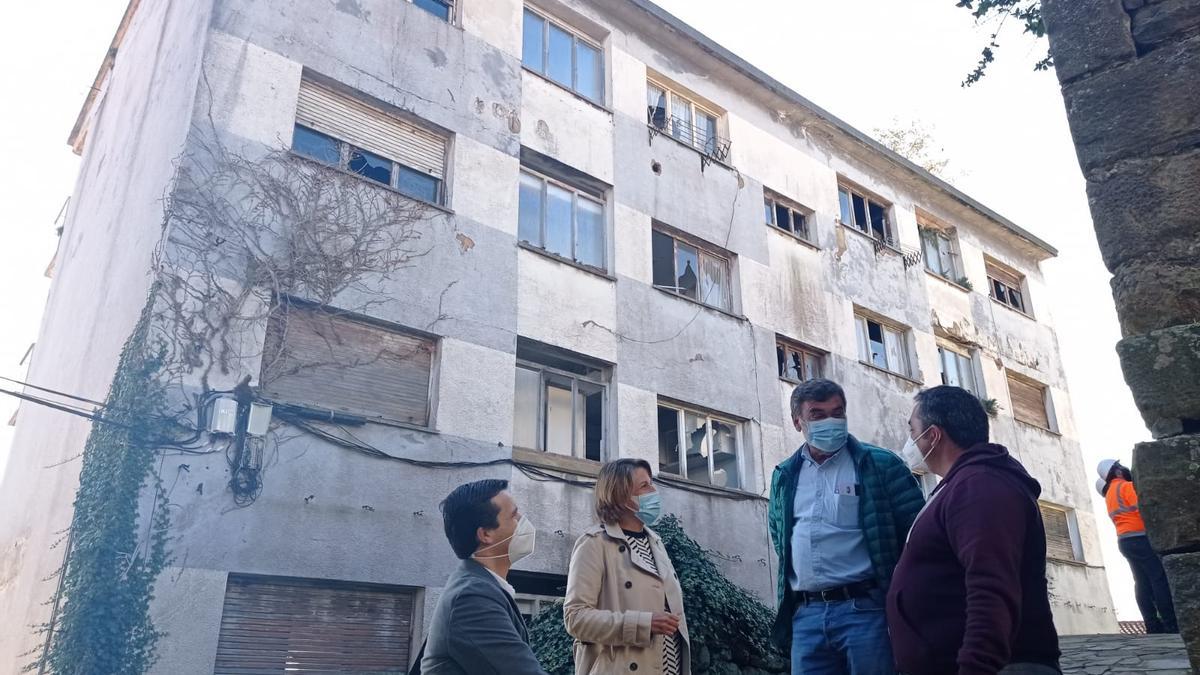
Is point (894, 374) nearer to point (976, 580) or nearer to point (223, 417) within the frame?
point (223, 417)

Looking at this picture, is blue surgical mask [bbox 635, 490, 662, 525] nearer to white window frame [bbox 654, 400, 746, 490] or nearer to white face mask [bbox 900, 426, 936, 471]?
white face mask [bbox 900, 426, 936, 471]

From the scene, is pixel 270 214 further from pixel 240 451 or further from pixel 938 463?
pixel 938 463

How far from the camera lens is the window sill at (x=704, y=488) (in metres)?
12.0

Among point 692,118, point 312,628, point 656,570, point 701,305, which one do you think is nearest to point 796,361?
point 701,305

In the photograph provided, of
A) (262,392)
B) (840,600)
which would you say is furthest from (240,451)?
(840,600)

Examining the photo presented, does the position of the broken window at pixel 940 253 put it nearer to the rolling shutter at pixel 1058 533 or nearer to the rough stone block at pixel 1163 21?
the rolling shutter at pixel 1058 533

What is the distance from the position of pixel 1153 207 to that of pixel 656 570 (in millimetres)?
2734

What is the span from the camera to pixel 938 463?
3354mm

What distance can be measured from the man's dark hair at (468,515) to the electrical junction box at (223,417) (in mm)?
5535

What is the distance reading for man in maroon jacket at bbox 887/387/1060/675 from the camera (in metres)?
2.69

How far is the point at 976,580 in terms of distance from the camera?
2736 millimetres

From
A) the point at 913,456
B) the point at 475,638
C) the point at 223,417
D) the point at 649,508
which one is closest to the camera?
the point at 475,638

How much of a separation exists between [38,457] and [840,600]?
11651mm

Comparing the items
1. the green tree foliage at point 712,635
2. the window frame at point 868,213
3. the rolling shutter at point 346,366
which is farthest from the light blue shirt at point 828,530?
the window frame at point 868,213
